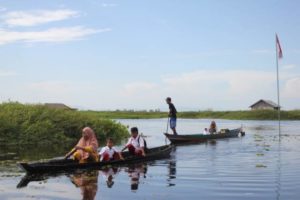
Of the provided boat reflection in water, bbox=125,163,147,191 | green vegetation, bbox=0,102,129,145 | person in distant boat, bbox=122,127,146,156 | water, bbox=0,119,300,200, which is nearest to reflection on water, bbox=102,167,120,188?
water, bbox=0,119,300,200

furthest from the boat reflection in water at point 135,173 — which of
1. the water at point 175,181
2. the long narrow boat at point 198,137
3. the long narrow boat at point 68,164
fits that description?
the long narrow boat at point 198,137

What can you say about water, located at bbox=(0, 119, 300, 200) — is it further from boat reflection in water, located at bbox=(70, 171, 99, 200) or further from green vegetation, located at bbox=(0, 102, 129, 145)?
green vegetation, located at bbox=(0, 102, 129, 145)

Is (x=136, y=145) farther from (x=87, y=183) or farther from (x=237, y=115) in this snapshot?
(x=237, y=115)

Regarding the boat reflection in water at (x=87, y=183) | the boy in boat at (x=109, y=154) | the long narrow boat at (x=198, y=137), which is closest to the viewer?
the boat reflection in water at (x=87, y=183)

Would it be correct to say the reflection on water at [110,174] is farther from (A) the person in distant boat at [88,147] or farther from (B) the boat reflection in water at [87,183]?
(A) the person in distant boat at [88,147]

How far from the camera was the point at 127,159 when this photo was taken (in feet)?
63.5

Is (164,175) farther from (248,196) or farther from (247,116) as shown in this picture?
(247,116)

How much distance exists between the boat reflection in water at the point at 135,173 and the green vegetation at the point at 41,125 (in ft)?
41.9

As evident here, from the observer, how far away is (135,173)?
17344 mm

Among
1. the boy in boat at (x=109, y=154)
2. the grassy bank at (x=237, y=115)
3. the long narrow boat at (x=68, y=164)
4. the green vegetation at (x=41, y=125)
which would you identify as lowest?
the long narrow boat at (x=68, y=164)

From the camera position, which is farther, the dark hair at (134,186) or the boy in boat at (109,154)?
the boy in boat at (109,154)

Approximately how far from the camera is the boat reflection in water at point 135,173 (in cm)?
1476

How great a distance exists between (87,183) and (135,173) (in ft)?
9.65

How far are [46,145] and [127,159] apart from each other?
11663mm
